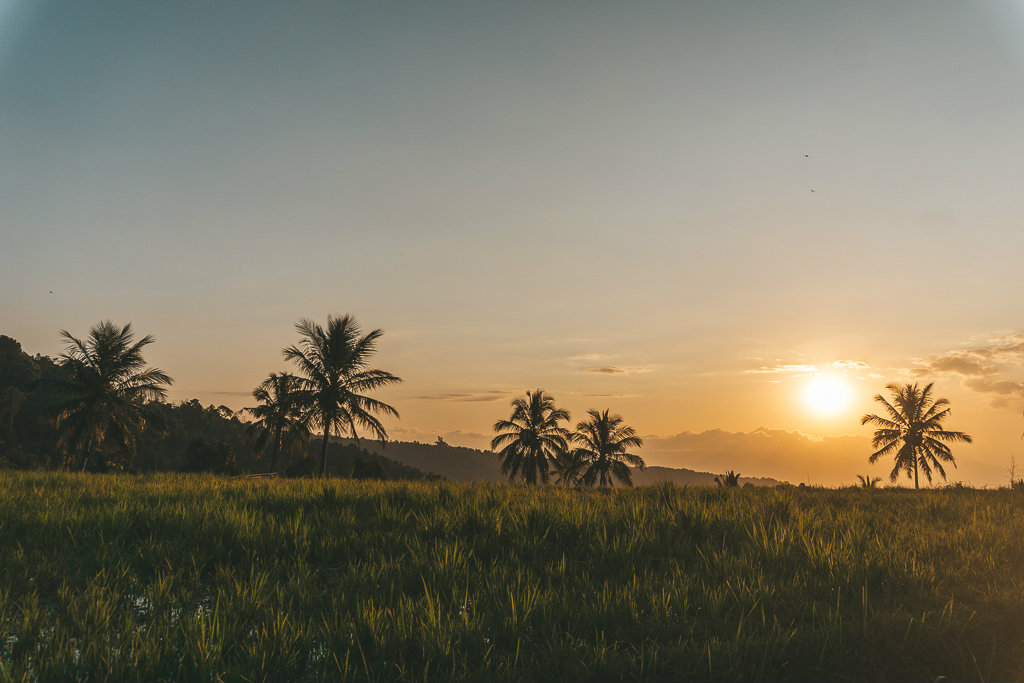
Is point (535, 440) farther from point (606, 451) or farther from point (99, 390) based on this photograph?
point (99, 390)

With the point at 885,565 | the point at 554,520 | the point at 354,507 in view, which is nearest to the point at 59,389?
the point at 354,507

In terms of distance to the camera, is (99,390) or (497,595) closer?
(497,595)

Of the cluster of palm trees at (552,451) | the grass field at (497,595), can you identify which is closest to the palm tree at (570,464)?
the cluster of palm trees at (552,451)

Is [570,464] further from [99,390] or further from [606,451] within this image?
[99,390]

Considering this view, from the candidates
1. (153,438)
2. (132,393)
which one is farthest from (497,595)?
(153,438)

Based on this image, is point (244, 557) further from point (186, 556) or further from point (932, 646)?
point (932, 646)

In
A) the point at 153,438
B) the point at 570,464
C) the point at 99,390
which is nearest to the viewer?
the point at 99,390

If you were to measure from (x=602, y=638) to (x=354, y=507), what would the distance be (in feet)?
15.4

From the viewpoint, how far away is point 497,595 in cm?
384

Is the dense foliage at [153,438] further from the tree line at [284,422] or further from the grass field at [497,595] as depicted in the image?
the grass field at [497,595]

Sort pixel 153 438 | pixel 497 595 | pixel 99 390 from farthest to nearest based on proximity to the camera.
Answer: pixel 153 438 < pixel 99 390 < pixel 497 595

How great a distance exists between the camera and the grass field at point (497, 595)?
9.75 ft

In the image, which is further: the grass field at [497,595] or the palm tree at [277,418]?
the palm tree at [277,418]

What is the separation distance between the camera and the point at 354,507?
7.11m
